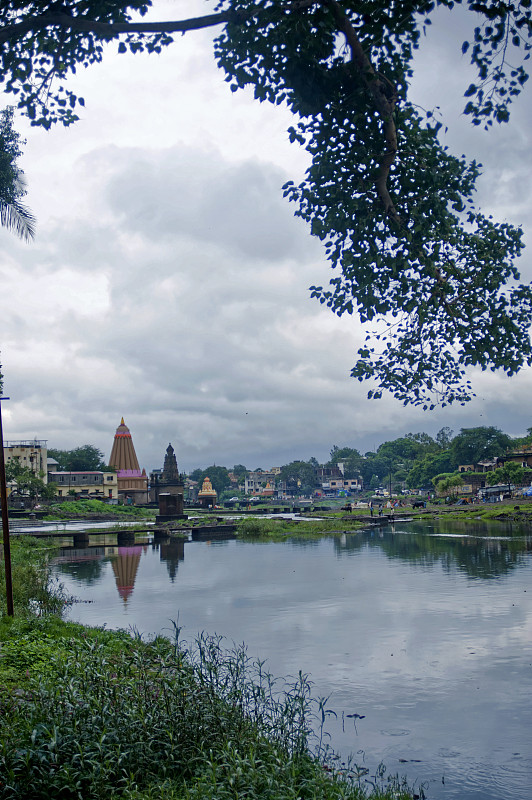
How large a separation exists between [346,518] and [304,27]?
6417 centimetres

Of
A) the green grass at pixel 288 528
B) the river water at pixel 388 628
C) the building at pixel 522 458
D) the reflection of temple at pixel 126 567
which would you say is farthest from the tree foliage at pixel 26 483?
the building at pixel 522 458

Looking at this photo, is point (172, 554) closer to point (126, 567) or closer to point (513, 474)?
point (126, 567)

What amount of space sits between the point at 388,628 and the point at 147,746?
11963 mm

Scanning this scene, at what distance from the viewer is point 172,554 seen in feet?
139

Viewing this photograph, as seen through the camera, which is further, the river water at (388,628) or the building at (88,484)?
the building at (88,484)

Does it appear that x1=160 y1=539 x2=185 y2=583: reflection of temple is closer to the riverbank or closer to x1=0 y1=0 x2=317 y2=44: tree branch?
the riverbank

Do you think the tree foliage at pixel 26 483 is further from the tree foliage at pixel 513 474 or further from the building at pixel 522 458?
the building at pixel 522 458

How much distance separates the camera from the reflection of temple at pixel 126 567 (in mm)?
26891

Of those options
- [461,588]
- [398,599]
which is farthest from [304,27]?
[461,588]

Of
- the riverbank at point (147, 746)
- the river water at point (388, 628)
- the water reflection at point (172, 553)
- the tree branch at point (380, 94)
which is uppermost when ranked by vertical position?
the tree branch at point (380, 94)

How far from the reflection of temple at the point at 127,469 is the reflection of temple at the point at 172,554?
6254 centimetres

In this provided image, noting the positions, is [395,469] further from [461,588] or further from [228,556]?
[461,588]

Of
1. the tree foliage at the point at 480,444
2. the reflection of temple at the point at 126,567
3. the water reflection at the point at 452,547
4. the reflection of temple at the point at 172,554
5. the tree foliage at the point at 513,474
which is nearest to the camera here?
the reflection of temple at the point at 126,567

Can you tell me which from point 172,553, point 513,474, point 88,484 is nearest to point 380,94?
point 172,553
